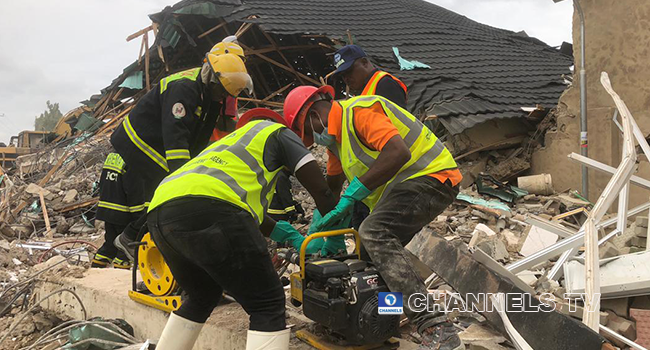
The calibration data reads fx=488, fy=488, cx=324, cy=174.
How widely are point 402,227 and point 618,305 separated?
158 centimetres

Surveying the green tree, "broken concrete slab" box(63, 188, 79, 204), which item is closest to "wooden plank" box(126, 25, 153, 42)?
"broken concrete slab" box(63, 188, 79, 204)

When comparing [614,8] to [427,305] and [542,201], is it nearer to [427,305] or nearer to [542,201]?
[542,201]

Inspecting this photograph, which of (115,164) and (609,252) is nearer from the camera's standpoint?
(609,252)

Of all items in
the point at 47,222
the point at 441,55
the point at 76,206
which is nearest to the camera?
the point at 47,222

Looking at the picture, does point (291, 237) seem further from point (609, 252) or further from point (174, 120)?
point (609, 252)

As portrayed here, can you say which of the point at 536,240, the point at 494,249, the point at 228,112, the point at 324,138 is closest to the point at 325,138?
the point at 324,138

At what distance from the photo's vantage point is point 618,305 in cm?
301

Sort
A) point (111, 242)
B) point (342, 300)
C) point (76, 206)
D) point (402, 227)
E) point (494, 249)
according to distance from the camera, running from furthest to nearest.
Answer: point (76, 206) → point (494, 249) → point (111, 242) → point (402, 227) → point (342, 300)

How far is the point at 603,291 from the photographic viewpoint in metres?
3.04

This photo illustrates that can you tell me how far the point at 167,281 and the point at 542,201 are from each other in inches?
210

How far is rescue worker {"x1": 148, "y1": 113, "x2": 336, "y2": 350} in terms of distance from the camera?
7.13ft

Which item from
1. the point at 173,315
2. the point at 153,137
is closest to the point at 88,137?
the point at 153,137

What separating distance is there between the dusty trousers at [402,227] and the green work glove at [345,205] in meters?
0.12

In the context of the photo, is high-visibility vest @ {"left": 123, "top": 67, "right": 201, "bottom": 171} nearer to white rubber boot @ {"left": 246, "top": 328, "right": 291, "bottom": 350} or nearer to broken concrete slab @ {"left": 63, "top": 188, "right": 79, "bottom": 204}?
white rubber boot @ {"left": 246, "top": 328, "right": 291, "bottom": 350}
